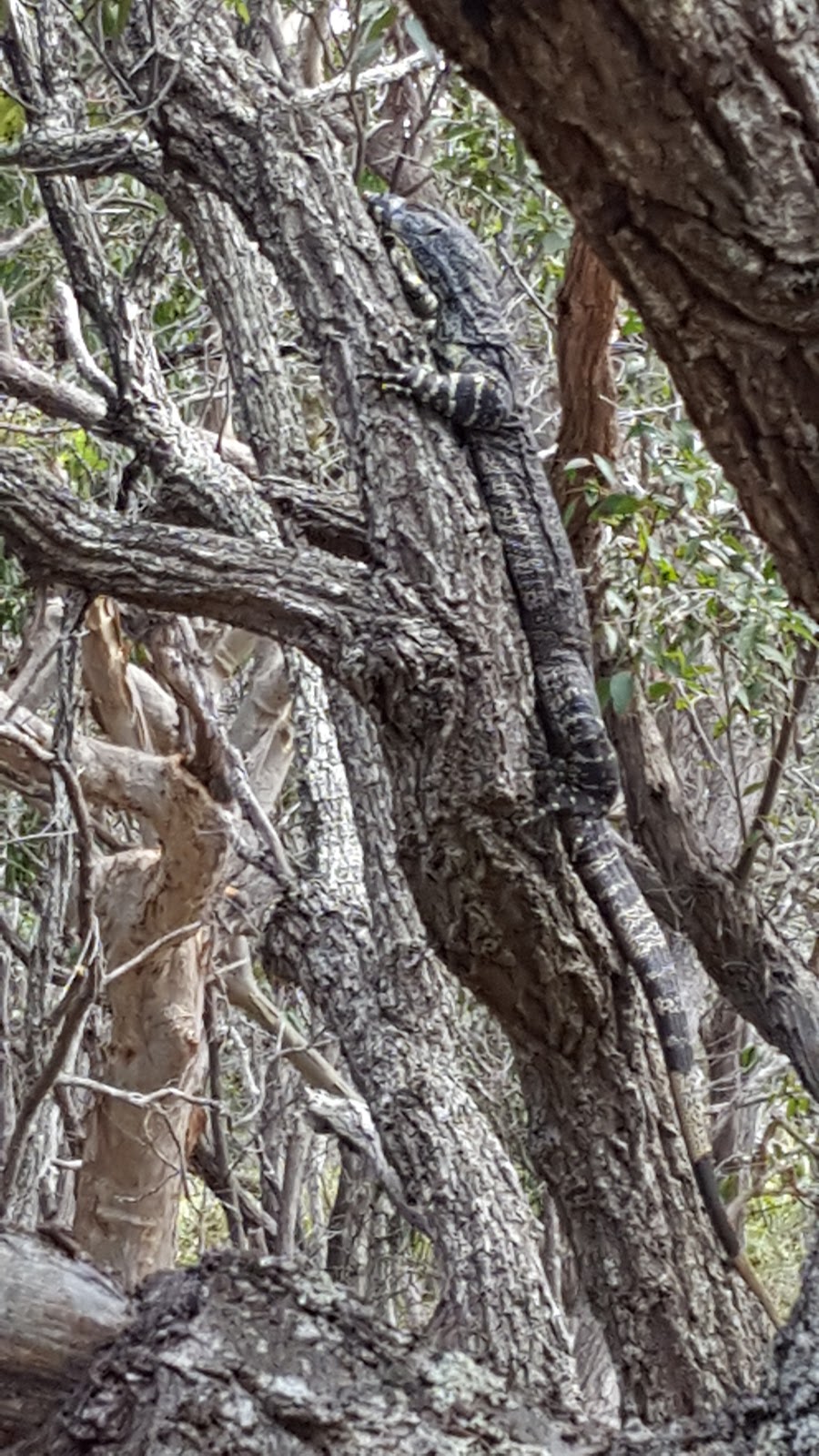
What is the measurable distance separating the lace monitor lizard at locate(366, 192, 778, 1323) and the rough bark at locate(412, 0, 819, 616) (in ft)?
4.66

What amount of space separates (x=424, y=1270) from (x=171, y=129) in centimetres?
467

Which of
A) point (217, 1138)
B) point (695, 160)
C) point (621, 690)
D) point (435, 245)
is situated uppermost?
point (435, 245)

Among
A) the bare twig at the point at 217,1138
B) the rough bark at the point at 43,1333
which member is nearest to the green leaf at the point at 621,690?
the rough bark at the point at 43,1333

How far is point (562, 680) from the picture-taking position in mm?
2865

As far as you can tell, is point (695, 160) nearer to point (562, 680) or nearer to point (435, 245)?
point (562, 680)

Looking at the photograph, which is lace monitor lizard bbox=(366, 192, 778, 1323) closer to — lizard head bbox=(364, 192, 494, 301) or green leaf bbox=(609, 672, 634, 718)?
green leaf bbox=(609, 672, 634, 718)

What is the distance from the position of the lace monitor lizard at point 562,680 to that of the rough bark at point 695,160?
1419 millimetres

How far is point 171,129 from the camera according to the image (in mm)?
2875

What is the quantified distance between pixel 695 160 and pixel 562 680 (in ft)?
6.12

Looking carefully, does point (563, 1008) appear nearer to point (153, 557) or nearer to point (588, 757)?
point (588, 757)

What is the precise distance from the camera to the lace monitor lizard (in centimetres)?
262

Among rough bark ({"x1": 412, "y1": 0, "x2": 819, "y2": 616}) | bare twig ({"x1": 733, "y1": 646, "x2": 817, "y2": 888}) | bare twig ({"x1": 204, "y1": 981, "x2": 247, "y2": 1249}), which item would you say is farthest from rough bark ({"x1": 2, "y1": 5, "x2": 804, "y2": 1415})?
bare twig ({"x1": 204, "y1": 981, "x2": 247, "y2": 1249})

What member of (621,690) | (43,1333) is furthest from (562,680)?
(43,1333)

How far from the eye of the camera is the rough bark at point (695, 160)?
3.25ft
